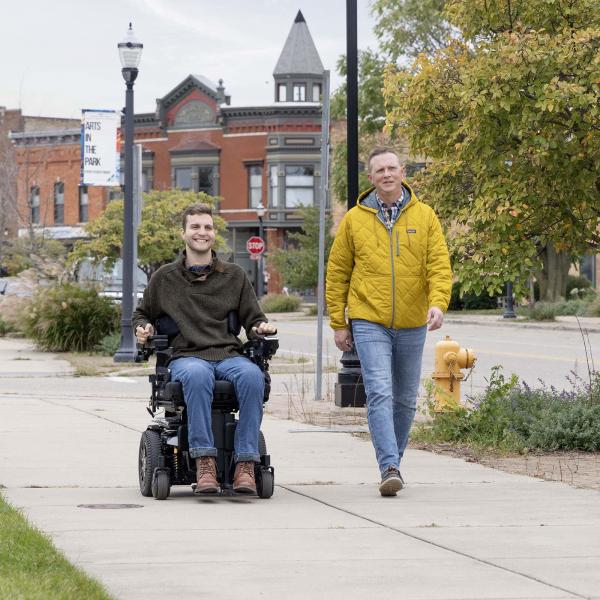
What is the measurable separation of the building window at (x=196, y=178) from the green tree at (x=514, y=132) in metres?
52.7

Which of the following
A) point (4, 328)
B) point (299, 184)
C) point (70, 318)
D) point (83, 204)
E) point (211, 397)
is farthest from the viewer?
point (83, 204)

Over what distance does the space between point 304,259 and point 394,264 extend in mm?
43044

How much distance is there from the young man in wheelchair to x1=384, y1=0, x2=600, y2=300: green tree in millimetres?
3209

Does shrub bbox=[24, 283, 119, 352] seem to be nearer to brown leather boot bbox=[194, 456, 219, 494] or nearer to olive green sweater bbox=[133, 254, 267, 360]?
A: olive green sweater bbox=[133, 254, 267, 360]

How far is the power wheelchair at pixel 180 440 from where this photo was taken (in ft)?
26.9

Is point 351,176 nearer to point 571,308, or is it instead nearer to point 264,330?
point 264,330

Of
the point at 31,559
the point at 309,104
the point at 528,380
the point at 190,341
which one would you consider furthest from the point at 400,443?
the point at 309,104

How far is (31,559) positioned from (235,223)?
5787 cm

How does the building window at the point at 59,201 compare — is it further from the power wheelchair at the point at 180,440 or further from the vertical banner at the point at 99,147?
the power wheelchair at the point at 180,440

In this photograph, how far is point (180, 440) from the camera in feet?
27.1

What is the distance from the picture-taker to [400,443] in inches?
356

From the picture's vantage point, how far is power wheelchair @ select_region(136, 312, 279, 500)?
8.20 metres

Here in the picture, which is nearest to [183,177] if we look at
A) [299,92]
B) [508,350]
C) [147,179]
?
[147,179]

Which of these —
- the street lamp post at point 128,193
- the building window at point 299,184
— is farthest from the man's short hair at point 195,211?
the building window at point 299,184
